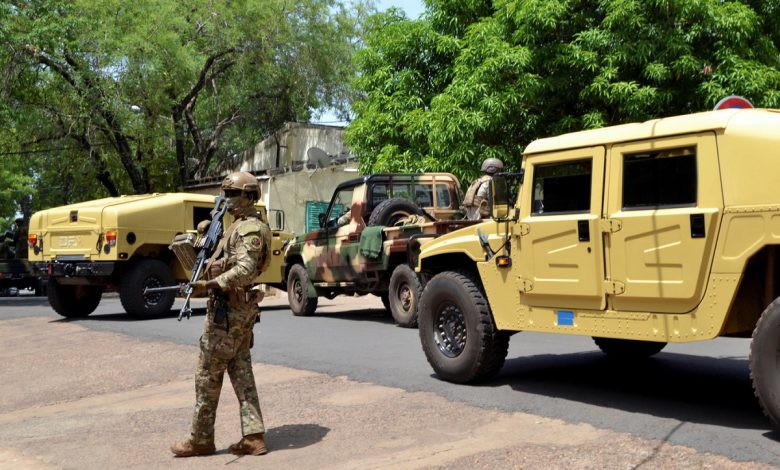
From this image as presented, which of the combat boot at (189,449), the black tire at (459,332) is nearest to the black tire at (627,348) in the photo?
the black tire at (459,332)

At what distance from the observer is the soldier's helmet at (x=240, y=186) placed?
5930 mm

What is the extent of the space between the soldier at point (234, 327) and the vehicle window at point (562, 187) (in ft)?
7.50

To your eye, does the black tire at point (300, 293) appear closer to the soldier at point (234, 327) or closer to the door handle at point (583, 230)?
the door handle at point (583, 230)

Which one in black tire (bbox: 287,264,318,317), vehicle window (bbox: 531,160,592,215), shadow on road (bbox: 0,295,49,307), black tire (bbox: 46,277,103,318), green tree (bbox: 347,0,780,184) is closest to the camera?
vehicle window (bbox: 531,160,592,215)

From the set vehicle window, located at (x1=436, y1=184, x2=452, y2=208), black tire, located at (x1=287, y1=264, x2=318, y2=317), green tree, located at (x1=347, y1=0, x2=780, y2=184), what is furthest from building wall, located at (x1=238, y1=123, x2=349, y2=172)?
vehicle window, located at (x1=436, y1=184, x2=452, y2=208)

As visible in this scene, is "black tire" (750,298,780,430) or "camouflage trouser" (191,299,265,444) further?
"camouflage trouser" (191,299,265,444)

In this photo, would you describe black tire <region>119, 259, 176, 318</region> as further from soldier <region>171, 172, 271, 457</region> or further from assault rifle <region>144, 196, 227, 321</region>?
soldier <region>171, 172, 271, 457</region>

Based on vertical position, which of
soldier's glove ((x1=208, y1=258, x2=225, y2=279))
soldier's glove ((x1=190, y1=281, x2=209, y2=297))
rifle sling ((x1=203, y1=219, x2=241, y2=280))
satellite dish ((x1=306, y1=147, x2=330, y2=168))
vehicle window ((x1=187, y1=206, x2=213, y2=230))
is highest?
satellite dish ((x1=306, y1=147, x2=330, y2=168))

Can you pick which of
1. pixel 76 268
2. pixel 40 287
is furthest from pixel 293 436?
pixel 40 287

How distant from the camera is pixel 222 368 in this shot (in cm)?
588

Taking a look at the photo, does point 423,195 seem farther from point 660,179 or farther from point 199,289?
point 199,289

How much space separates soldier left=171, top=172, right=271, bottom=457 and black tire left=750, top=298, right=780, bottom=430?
119 inches

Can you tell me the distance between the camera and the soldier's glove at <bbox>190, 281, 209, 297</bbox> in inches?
224

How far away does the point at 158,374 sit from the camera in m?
9.49
